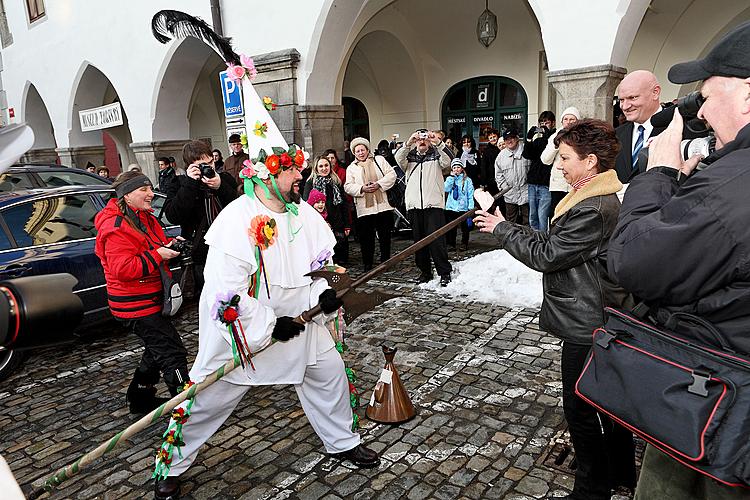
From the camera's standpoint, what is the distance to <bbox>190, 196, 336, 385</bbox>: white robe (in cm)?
279

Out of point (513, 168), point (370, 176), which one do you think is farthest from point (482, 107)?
point (370, 176)

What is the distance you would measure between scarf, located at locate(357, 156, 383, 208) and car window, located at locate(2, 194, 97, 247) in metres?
3.46

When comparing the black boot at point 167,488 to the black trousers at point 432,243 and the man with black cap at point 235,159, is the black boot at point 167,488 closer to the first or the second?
the black trousers at point 432,243

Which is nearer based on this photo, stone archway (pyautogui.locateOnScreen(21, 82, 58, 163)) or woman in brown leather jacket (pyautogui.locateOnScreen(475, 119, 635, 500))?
woman in brown leather jacket (pyautogui.locateOnScreen(475, 119, 635, 500))

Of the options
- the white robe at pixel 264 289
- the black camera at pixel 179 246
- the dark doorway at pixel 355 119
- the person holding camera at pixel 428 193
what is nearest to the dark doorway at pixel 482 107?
the dark doorway at pixel 355 119

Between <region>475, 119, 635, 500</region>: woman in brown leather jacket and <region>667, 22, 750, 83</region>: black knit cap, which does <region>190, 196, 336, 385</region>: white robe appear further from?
<region>667, 22, 750, 83</region>: black knit cap

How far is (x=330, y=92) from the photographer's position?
396 inches

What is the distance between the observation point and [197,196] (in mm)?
4973

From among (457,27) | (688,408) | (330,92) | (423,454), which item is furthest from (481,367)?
(457,27)

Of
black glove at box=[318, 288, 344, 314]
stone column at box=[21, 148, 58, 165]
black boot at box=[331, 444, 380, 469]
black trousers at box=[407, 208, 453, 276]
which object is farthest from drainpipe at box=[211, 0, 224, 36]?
stone column at box=[21, 148, 58, 165]

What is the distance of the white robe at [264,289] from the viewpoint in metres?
2.79

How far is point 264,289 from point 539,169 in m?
6.23

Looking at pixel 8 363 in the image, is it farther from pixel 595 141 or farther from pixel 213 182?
pixel 595 141

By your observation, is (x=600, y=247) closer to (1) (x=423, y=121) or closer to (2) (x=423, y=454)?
(2) (x=423, y=454)
